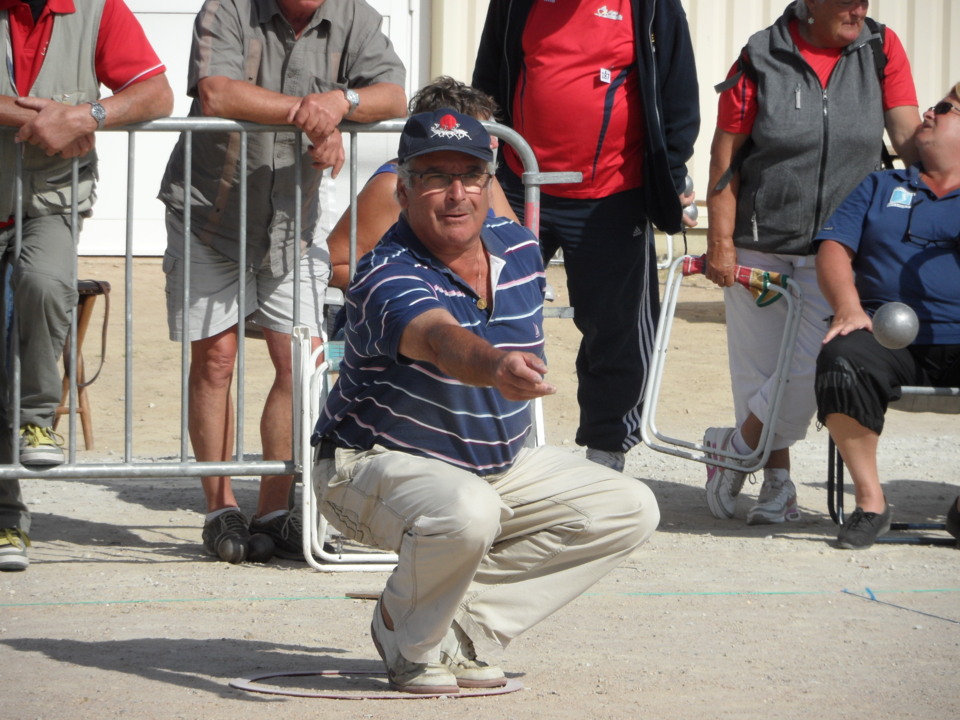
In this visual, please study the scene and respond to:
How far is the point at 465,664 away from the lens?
12.7 ft

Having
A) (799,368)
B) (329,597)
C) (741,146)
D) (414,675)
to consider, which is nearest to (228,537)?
(329,597)

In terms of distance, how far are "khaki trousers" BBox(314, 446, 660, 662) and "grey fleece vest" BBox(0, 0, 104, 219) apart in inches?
78.1

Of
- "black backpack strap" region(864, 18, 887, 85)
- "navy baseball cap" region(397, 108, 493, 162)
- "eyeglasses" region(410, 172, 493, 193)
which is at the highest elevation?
"black backpack strap" region(864, 18, 887, 85)

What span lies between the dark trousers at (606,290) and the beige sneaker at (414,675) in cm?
247

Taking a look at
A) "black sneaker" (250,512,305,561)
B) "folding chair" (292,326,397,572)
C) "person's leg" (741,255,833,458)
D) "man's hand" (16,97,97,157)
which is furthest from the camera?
"person's leg" (741,255,833,458)

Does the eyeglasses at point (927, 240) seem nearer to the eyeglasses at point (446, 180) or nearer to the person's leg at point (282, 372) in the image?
the person's leg at point (282, 372)

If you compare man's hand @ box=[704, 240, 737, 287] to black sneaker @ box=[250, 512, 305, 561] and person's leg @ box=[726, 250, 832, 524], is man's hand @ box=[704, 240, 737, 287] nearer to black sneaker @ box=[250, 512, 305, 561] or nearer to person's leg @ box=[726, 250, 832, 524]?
person's leg @ box=[726, 250, 832, 524]

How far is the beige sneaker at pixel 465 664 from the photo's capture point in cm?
384

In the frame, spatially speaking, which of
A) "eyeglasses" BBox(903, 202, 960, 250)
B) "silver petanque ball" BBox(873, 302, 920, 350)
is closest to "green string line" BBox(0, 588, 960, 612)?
"silver petanque ball" BBox(873, 302, 920, 350)

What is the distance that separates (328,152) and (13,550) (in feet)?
5.93

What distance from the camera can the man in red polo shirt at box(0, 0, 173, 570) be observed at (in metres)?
5.08

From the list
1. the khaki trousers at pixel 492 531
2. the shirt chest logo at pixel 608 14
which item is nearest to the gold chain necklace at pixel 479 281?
the khaki trousers at pixel 492 531

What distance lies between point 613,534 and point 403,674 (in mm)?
651

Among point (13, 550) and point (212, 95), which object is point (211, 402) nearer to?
point (13, 550)
